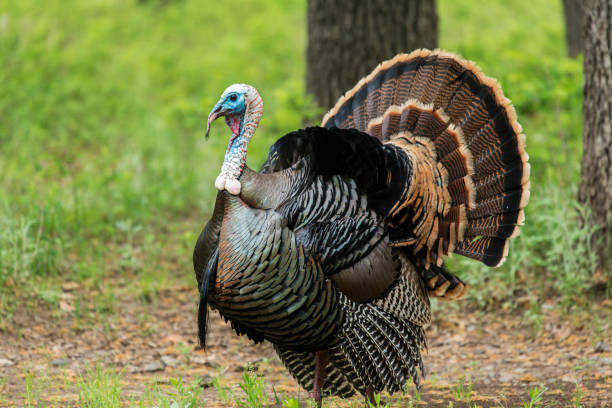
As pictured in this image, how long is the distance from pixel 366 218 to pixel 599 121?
2171 mm

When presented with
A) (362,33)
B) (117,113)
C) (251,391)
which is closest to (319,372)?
(251,391)

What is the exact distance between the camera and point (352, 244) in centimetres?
351

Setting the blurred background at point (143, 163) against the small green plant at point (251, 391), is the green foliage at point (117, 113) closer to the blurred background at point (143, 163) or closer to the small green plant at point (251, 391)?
the blurred background at point (143, 163)

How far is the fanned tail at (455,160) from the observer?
12.8 feet

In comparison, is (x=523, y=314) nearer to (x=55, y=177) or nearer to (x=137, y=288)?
(x=137, y=288)

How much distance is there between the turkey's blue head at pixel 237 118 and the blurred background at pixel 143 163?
1.51 m

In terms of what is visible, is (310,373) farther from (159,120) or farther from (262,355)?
(159,120)

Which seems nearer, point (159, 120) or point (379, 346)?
point (379, 346)

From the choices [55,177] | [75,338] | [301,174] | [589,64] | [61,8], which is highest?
[61,8]

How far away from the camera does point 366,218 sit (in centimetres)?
364

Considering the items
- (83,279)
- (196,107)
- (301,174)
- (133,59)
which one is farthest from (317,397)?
(133,59)

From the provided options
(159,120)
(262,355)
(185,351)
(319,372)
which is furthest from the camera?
(159,120)

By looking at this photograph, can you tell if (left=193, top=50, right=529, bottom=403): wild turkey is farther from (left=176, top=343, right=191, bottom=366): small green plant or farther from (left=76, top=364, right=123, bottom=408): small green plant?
(left=176, top=343, right=191, bottom=366): small green plant

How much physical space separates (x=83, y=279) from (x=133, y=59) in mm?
6690
